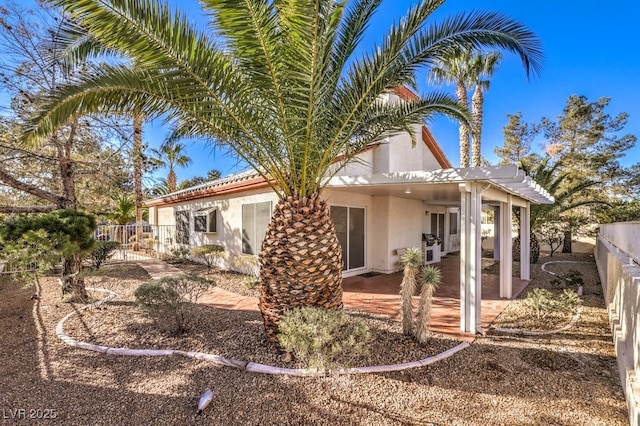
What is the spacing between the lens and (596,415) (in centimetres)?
390

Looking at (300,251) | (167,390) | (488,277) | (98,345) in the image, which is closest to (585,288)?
(488,277)

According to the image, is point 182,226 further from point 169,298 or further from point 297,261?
point 297,261

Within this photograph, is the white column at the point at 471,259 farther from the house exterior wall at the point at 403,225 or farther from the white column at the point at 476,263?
the house exterior wall at the point at 403,225

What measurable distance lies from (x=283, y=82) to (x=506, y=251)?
8607mm

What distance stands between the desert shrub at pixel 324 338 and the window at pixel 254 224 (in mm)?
6877

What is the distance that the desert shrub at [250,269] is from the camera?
10102 millimetres

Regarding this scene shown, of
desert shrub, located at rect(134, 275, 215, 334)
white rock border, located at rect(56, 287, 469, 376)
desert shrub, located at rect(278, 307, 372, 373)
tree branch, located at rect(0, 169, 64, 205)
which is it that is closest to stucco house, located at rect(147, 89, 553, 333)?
white rock border, located at rect(56, 287, 469, 376)

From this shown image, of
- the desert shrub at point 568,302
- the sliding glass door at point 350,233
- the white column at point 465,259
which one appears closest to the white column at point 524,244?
the desert shrub at point 568,302

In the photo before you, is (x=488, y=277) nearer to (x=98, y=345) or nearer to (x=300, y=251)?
(x=300, y=251)

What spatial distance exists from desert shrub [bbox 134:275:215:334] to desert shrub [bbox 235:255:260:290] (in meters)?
3.58

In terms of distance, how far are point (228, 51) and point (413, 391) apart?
5.81 m

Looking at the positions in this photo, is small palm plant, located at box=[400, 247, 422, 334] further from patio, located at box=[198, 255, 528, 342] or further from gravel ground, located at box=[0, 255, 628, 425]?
patio, located at box=[198, 255, 528, 342]

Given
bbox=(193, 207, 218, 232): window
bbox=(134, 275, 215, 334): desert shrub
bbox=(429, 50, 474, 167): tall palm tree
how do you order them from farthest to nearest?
bbox=(429, 50, 474, 167): tall palm tree → bbox=(193, 207, 218, 232): window → bbox=(134, 275, 215, 334): desert shrub

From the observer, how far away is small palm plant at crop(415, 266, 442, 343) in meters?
5.58
